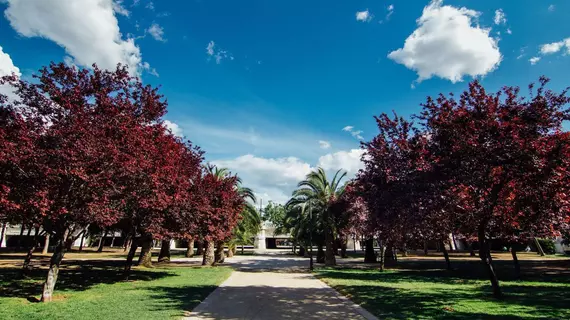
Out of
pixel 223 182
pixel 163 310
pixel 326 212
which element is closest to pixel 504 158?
pixel 163 310

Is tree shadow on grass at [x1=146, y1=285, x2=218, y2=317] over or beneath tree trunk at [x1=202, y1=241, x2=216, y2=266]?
beneath

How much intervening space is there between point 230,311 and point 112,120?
730 centimetres

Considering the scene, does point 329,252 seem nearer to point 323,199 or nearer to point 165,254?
point 323,199

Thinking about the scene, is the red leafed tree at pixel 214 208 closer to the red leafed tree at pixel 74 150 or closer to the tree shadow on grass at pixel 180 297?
the tree shadow on grass at pixel 180 297

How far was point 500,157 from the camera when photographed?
9289 mm

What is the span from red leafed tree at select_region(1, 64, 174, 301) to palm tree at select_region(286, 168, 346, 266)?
63.8 ft

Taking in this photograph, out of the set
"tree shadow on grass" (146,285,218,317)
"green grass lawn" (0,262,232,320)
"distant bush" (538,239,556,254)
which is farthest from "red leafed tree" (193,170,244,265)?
"distant bush" (538,239,556,254)

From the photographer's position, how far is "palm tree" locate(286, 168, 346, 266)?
28.9 meters

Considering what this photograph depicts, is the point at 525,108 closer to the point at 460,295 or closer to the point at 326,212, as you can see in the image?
the point at 460,295

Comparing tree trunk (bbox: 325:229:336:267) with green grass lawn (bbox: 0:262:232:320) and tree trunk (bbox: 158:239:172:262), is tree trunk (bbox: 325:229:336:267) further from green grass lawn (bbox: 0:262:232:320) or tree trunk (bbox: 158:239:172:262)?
green grass lawn (bbox: 0:262:232:320)

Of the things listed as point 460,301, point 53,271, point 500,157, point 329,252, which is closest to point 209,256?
point 329,252

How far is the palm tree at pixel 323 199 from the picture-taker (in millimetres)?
28861

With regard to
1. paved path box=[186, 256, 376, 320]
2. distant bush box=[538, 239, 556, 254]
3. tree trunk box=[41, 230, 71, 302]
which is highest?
distant bush box=[538, 239, 556, 254]

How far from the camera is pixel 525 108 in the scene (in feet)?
31.8
